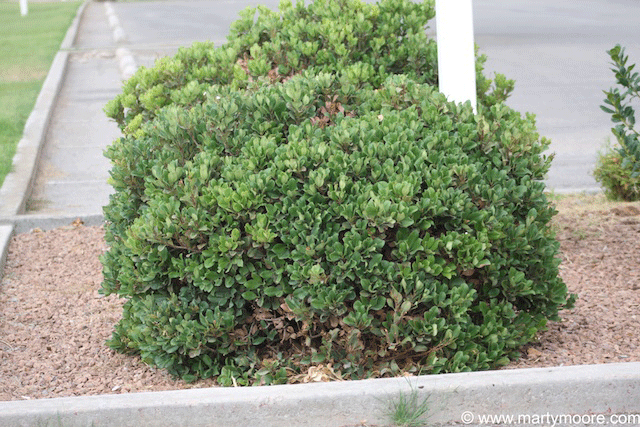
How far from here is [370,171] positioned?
4.01m

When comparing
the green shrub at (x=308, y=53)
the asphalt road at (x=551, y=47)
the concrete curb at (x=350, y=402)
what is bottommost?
the asphalt road at (x=551, y=47)

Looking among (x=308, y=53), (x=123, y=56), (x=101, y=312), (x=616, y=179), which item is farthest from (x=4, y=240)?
(x=123, y=56)

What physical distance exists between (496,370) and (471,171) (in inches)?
32.8

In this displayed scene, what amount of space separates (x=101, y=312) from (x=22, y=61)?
14.1 metres

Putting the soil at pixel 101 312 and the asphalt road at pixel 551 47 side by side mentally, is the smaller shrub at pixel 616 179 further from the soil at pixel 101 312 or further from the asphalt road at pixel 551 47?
the asphalt road at pixel 551 47

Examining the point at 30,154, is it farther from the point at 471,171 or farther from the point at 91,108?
the point at 471,171

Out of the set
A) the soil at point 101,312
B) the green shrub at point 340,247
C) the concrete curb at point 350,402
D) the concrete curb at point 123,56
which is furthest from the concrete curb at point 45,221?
the concrete curb at point 123,56

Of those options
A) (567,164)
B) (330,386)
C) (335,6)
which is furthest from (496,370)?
(567,164)

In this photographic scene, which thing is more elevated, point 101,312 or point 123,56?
point 101,312

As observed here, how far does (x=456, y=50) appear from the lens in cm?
455

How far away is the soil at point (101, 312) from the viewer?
4109mm

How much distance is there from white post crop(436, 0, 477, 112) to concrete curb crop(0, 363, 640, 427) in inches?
61.5

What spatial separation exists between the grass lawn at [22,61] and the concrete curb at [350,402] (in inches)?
194

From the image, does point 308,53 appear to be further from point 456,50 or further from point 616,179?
point 616,179
